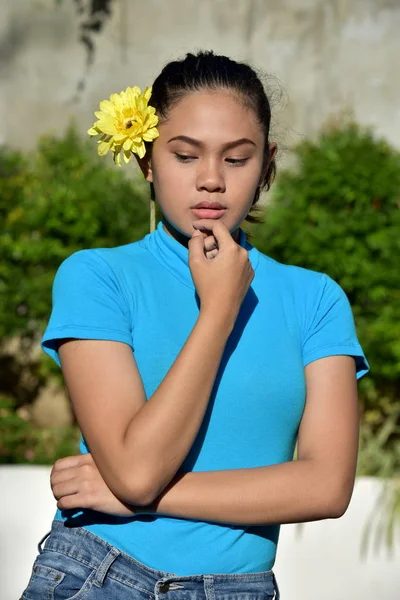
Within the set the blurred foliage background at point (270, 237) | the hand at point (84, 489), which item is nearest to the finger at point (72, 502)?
the hand at point (84, 489)

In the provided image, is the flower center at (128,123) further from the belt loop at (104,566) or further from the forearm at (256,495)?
the belt loop at (104,566)

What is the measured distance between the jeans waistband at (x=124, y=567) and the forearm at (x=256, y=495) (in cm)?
9

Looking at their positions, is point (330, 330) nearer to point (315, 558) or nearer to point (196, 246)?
point (196, 246)

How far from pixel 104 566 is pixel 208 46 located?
5288 mm

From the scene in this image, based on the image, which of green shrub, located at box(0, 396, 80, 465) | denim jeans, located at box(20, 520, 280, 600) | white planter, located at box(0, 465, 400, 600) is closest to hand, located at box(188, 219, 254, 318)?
denim jeans, located at box(20, 520, 280, 600)

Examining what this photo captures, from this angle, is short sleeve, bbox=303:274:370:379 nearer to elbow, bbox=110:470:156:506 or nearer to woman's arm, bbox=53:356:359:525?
woman's arm, bbox=53:356:359:525

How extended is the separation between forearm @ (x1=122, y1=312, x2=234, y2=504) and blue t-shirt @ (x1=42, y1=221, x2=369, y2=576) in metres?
0.08

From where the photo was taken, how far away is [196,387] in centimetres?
156

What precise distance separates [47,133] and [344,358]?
5012 mm

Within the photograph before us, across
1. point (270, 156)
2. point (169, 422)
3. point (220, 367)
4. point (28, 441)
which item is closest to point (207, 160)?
point (270, 156)

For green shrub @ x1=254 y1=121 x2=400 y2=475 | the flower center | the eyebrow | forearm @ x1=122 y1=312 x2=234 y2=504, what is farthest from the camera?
green shrub @ x1=254 y1=121 x2=400 y2=475

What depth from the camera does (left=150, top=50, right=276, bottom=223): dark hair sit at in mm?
1847

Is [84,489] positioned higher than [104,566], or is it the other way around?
[84,489]

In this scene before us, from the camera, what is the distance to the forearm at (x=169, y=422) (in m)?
1.54
